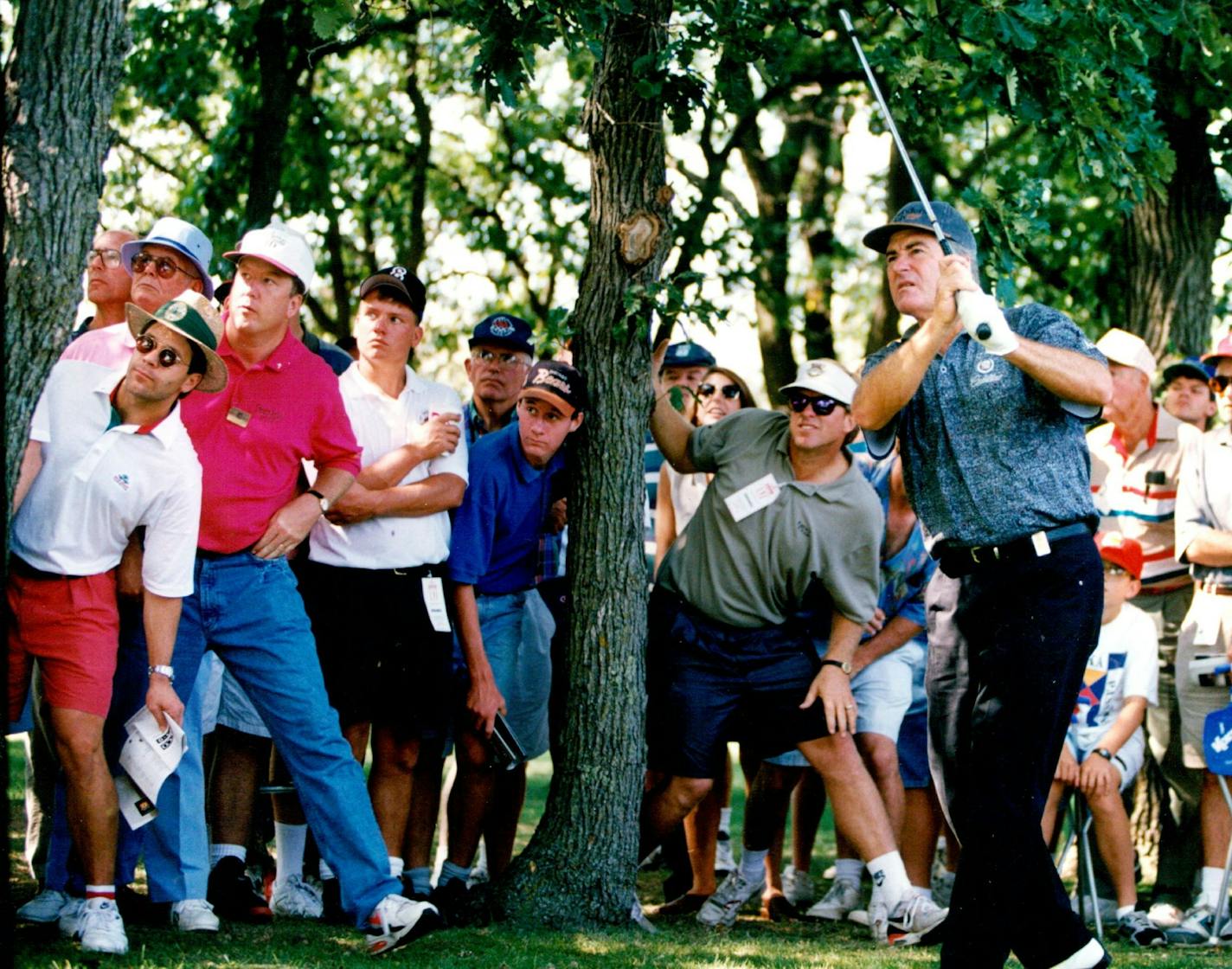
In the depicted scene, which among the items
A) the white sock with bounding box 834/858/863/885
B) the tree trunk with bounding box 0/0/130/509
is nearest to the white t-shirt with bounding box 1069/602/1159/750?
the white sock with bounding box 834/858/863/885

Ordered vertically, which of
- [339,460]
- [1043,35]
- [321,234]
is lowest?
[339,460]

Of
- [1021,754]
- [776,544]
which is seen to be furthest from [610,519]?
[1021,754]

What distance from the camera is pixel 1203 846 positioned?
23.1ft

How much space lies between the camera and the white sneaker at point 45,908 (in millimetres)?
5293

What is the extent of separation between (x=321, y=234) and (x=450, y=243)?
3113mm

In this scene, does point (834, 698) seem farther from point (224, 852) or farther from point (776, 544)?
point (224, 852)

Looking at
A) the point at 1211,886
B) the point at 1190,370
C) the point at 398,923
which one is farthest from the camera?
the point at 1190,370

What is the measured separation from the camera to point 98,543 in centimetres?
501

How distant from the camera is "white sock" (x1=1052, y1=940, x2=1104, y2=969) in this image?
461 centimetres

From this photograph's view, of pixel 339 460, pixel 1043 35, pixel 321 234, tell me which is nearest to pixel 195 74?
pixel 321 234

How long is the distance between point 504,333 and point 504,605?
1.41 m

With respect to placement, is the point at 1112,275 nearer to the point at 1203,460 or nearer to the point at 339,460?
the point at 1203,460

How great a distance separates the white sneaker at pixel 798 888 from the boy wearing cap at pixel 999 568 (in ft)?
8.75

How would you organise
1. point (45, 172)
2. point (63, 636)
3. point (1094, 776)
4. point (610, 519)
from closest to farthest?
point (45, 172)
point (63, 636)
point (610, 519)
point (1094, 776)
